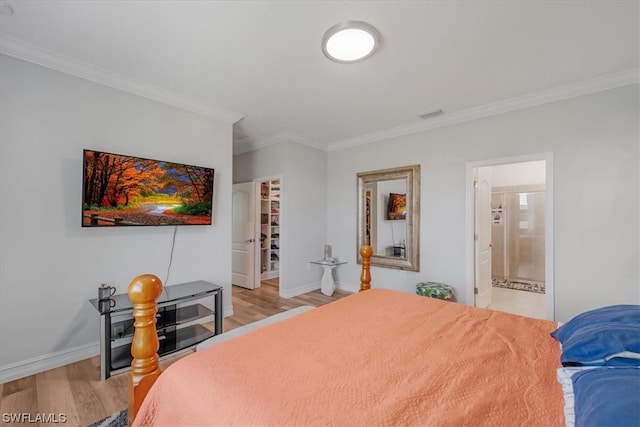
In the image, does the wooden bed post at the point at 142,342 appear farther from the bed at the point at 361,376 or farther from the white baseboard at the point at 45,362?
the white baseboard at the point at 45,362

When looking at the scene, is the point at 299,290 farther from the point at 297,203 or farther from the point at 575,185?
the point at 575,185

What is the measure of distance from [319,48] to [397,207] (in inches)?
105

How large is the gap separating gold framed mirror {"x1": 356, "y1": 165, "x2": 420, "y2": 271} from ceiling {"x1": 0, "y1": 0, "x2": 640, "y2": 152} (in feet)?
3.87

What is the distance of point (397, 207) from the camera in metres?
4.24

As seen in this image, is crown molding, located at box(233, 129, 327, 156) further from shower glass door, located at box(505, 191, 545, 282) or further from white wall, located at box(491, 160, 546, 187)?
shower glass door, located at box(505, 191, 545, 282)

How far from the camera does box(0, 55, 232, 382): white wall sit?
213 cm

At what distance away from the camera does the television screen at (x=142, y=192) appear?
2.40 meters

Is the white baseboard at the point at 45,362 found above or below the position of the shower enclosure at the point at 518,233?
below

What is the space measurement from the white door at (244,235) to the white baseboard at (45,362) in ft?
8.25

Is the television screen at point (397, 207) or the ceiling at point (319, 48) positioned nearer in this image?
Answer: the ceiling at point (319, 48)

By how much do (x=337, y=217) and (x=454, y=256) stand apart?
1994 millimetres

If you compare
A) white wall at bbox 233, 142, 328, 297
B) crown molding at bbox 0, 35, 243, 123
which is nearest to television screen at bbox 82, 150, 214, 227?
crown molding at bbox 0, 35, 243, 123

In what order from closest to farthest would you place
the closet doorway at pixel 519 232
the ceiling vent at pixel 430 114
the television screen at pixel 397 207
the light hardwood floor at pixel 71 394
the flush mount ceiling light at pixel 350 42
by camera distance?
the light hardwood floor at pixel 71 394
the flush mount ceiling light at pixel 350 42
the ceiling vent at pixel 430 114
the television screen at pixel 397 207
the closet doorway at pixel 519 232

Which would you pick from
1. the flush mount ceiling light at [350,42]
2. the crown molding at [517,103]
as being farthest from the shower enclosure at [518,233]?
the flush mount ceiling light at [350,42]
